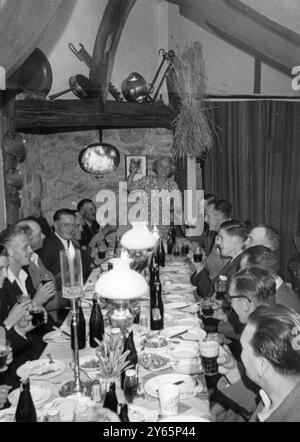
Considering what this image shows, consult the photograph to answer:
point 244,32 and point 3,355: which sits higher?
point 244,32

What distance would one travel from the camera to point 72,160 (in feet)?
23.0

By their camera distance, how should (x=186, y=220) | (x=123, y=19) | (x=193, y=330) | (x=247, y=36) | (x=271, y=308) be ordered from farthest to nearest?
(x=186, y=220), (x=247, y=36), (x=123, y=19), (x=193, y=330), (x=271, y=308)

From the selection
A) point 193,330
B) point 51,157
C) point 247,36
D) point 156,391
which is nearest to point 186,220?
point 51,157

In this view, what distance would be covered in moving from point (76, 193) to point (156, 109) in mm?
1625

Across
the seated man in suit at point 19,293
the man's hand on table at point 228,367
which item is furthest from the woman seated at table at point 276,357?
the seated man in suit at point 19,293

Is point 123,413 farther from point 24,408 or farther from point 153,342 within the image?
point 153,342

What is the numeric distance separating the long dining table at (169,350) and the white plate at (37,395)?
0.07ft

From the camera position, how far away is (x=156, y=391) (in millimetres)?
2188

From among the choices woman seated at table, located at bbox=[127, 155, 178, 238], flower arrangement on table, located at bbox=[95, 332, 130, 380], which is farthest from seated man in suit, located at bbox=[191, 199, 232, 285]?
flower arrangement on table, located at bbox=[95, 332, 130, 380]

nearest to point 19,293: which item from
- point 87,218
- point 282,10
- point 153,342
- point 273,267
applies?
point 153,342

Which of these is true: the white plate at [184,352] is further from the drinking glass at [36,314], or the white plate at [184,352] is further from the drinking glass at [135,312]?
the drinking glass at [36,314]

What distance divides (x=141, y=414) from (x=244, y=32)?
212 inches

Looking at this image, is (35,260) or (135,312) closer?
(135,312)

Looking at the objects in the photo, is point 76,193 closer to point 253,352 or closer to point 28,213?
point 28,213
